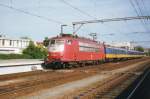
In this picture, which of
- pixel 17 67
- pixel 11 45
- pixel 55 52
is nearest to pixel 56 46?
pixel 55 52

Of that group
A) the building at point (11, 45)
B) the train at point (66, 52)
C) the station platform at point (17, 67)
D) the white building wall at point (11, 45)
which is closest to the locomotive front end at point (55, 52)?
the train at point (66, 52)

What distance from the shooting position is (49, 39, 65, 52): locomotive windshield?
1256 inches

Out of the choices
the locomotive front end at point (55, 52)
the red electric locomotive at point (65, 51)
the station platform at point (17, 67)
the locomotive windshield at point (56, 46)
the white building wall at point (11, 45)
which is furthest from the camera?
the white building wall at point (11, 45)

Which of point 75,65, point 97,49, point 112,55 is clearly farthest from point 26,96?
point 112,55

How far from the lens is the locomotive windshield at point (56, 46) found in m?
31.9

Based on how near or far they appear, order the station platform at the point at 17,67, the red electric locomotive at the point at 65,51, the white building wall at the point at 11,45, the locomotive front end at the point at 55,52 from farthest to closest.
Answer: the white building wall at the point at 11,45 < the red electric locomotive at the point at 65,51 < the locomotive front end at the point at 55,52 < the station platform at the point at 17,67

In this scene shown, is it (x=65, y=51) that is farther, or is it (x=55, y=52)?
(x=65, y=51)

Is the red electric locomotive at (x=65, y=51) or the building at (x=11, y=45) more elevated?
the building at (x=11, y=45)

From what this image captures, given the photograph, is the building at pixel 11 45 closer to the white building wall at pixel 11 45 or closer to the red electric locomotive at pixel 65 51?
the white building wall at pixel 11 45

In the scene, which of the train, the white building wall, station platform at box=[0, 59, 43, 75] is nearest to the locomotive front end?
the train

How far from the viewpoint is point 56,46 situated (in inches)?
1268

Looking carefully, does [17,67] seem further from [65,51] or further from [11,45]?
[11,45]

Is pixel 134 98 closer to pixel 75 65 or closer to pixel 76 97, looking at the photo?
pixel 76 97

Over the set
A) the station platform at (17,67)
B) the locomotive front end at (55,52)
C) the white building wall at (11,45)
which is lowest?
the station platform at (17,67)
